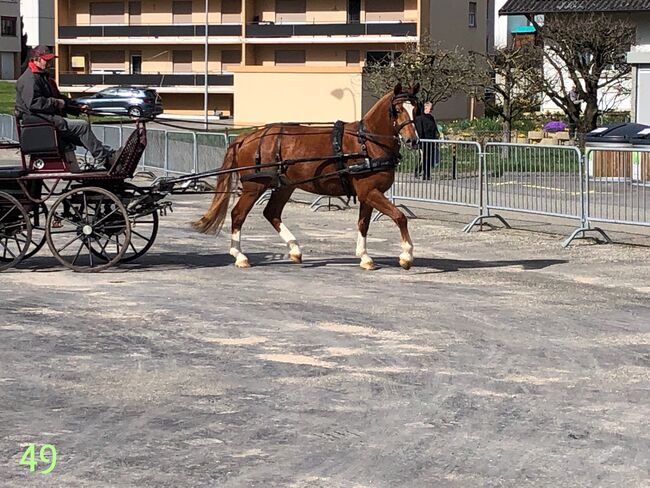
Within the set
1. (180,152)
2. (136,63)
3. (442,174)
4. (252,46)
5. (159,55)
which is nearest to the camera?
(442,174)

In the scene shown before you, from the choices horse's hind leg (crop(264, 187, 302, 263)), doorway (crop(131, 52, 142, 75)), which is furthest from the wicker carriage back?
doorway (crop(131, 52, 142, 75))

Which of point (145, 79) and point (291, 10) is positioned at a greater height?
point (291, 10)

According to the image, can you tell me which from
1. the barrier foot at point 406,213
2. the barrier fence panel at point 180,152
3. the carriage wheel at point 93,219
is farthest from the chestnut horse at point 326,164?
the barrier fence panel at point 180,152

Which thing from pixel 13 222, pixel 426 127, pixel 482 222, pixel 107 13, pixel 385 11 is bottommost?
pixel 482 222

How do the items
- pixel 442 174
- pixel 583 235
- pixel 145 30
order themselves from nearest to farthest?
pixel 583 235
pixel 442 174
pixel 145 30

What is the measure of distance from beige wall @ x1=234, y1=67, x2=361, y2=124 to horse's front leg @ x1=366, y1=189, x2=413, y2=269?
46.1m

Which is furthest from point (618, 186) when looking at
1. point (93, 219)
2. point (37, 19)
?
point (37, 19)

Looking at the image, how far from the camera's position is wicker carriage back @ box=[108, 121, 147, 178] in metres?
13.5

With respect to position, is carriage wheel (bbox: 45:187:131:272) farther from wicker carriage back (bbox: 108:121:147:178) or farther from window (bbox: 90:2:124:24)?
window (bbox: 90:2:124:24)

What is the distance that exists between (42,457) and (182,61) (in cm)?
6654

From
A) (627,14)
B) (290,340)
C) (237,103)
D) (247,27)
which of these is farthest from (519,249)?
(247,27)

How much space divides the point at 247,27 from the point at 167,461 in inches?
2497

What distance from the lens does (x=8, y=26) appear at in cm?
10300

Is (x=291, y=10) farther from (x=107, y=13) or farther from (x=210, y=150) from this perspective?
(x=210, y=150)
